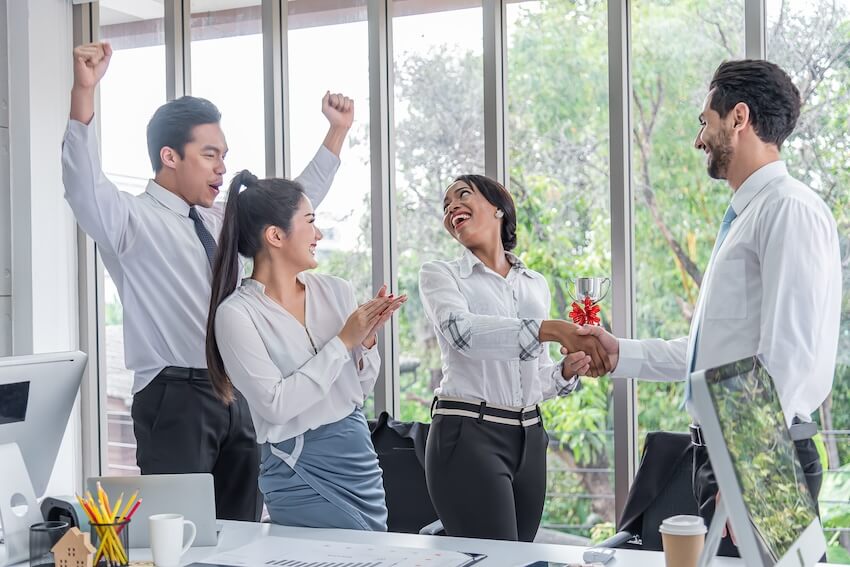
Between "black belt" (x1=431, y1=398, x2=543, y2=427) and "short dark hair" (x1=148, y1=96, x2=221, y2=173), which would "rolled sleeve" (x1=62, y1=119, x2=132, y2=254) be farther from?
"black belt" (x1=431, y1=398, x2=543, y2=427)

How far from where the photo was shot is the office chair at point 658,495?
2.94m

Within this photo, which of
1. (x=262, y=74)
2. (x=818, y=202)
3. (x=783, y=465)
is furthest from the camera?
(x=262, y=74)

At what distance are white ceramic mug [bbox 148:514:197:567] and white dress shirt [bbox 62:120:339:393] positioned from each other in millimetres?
1143

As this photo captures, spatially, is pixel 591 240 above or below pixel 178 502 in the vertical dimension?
above

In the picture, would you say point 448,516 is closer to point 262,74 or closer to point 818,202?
point 818,202

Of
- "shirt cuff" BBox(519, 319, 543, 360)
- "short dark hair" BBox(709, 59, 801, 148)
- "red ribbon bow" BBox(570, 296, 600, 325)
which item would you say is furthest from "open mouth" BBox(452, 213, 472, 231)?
"short dark hair" BBox(709, 59, 801, 148)

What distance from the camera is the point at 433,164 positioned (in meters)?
3.98

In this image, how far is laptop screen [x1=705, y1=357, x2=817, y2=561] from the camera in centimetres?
114

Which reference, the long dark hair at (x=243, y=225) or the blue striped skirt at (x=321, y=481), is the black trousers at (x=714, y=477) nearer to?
the blue striped skirt at (x=321, y=481)

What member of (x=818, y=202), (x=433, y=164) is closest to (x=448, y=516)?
(x=818, y=202)

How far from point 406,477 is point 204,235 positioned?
1190 mm

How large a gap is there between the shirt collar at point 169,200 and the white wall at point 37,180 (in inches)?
58.2

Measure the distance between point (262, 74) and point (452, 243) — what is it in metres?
1.23

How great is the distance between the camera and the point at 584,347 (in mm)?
2943
